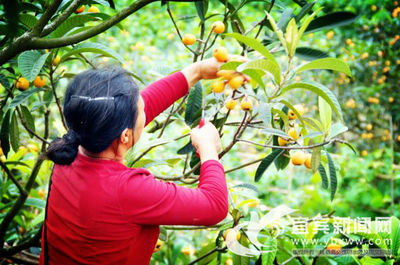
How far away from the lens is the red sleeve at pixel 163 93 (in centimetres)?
121

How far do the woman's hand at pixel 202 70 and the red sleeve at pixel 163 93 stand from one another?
19mm

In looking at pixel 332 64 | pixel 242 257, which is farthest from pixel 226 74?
pixel 242 257

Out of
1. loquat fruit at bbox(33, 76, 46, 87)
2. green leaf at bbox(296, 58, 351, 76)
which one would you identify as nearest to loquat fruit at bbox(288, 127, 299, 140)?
green leaf at bbox(296, 58, 351, 76)

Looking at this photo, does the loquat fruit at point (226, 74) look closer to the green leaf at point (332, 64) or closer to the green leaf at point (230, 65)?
the green leaf at point (230, 65)

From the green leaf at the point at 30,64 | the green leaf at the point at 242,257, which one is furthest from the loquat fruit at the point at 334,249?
the green leaf at the point at 30,64

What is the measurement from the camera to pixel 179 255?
71.1 inches

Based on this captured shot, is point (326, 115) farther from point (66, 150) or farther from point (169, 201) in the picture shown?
point (66, 150)

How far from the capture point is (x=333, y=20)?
123 centimetres

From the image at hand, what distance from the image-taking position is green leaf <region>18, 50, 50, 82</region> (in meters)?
0.98

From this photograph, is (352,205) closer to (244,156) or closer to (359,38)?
(244,156)

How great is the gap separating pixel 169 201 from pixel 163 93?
0.42 metres

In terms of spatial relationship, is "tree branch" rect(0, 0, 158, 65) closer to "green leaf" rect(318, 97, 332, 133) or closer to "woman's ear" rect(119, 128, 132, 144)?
"woman's ear" rect(119, 128, 132, 144)

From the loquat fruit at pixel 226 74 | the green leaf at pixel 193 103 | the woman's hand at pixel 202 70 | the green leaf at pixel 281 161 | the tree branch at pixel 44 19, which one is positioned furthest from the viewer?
the green leaf at pixel 281 161

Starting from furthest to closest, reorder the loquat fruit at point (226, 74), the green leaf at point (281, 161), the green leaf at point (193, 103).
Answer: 1. the green leaf at point (281, 161)
2. the green leaf at point (193, 103)
3. the loquat fruit at point (226, 74)
